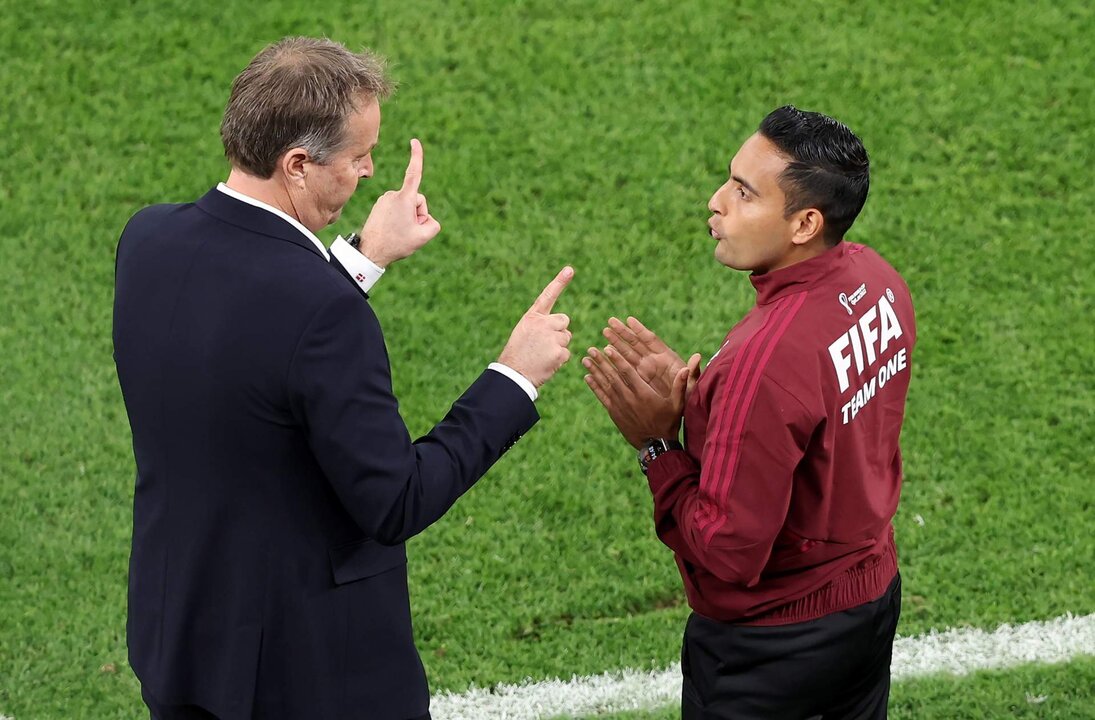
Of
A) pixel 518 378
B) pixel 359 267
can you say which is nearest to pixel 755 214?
pixel 518 378

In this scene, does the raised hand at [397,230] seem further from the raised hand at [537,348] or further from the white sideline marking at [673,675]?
the white sideline marking at [673,675]

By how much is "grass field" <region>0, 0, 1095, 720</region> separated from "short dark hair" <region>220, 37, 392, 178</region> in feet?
8.18

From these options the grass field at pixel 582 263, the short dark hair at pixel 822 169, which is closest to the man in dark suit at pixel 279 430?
the short dark hair at pixel 822 169

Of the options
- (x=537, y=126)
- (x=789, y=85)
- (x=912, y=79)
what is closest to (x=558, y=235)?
(x=537, y=126)

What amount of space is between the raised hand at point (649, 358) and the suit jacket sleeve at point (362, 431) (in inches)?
24.2

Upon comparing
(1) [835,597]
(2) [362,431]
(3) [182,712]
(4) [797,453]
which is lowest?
(3) [182,712]

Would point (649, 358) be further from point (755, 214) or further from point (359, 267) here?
point (359, 267)

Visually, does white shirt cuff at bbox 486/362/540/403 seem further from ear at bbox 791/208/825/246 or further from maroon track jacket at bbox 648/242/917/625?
ear at bbox 791/208/825/246

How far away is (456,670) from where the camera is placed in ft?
15.6

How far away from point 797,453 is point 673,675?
204 cm

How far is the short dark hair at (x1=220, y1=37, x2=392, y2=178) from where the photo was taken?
8.82 ft

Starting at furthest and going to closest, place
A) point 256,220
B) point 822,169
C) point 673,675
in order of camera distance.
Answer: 1. point 673,675
2. point 822,169
3. point 256,220

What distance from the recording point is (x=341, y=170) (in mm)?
2783

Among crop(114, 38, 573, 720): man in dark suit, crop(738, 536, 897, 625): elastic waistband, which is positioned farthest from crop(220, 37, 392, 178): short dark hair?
crop(738, 536, 897, 625): elastic waistband
